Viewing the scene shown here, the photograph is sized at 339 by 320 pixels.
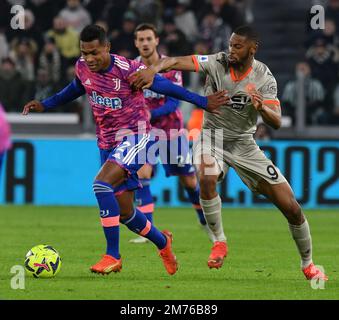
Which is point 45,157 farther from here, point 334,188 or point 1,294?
point 1,294

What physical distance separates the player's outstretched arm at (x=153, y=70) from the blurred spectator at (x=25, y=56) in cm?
1037

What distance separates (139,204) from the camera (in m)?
12.1

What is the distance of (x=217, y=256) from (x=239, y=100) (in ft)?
4.70

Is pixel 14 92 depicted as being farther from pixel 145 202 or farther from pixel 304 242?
pixel 304 242

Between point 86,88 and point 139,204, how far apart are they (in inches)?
113

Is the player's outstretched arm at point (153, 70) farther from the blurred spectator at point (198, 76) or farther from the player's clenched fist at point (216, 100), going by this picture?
the blurred spectator at point (198, 76)

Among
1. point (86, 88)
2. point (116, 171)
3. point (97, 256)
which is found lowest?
point (97, 256)

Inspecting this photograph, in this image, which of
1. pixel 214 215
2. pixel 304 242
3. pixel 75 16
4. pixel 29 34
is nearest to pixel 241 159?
pixel 214 215

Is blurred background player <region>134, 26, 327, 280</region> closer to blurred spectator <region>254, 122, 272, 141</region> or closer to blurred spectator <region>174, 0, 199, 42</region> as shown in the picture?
blurred spectator <region>254, 122, 272, 141</region>

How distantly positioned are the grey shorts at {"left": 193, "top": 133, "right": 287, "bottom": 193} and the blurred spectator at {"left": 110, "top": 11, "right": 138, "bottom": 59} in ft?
31.0

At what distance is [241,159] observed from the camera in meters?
9.55

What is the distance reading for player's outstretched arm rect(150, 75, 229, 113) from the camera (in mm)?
8891
